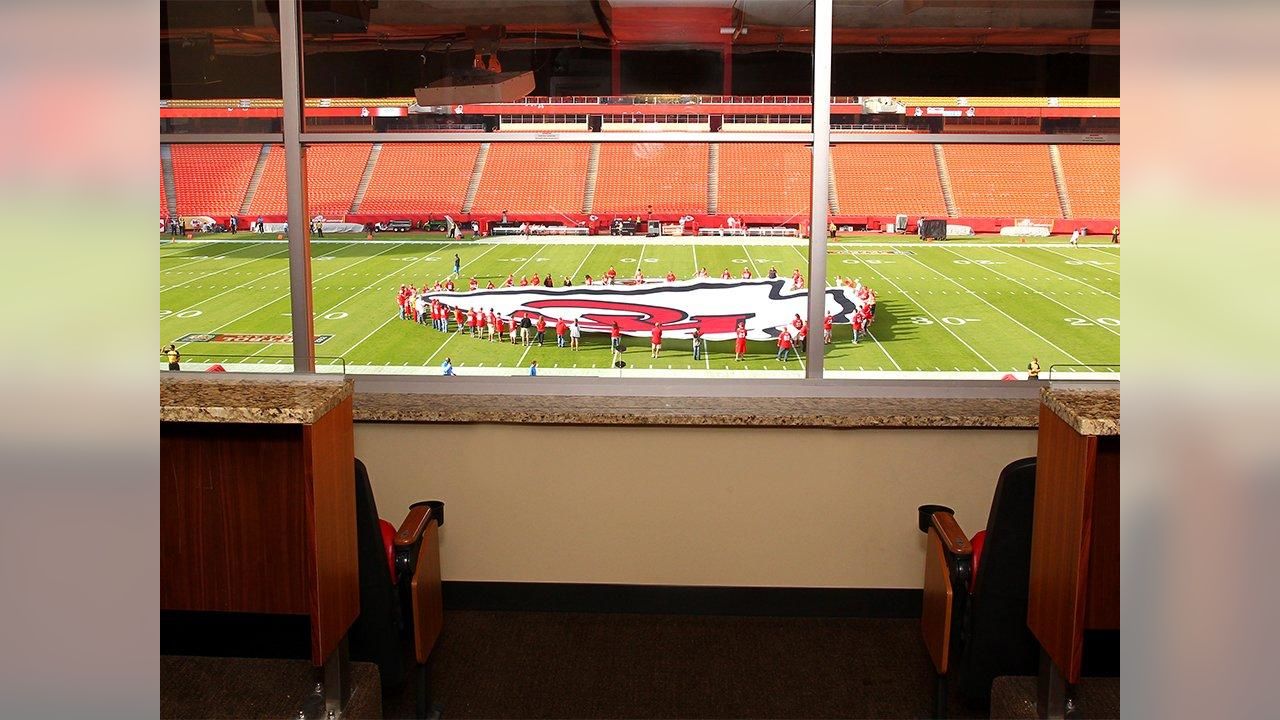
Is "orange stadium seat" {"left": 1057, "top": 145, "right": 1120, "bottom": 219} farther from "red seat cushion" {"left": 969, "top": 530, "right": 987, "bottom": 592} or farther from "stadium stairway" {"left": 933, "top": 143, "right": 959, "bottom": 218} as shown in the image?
"red seat cushion" {"left": 969, "top": 530, "right": 987, "bottom": 592}

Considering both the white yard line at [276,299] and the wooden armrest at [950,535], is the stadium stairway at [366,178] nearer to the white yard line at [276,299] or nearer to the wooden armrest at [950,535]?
the white yard line at [276,299]

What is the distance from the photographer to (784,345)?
439 centimetres

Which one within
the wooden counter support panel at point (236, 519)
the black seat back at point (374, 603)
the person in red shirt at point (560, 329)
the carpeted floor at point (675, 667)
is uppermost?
the person in red shirt at point (560, 329)

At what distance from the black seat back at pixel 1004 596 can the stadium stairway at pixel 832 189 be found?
4.95 ft

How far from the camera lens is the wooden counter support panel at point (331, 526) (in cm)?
221

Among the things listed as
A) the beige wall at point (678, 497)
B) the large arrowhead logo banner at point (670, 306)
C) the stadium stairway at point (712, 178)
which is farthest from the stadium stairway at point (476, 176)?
the beige wall at point (678, 497)

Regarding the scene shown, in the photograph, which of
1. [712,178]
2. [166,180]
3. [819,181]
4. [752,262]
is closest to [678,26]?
[712,178]

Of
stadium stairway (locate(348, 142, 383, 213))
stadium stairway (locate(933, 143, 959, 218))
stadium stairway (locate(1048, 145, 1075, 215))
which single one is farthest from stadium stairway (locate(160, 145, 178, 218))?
stadium stairway (locate(1048, 145, 1075, 215))

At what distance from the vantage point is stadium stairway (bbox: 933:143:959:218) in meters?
4.02

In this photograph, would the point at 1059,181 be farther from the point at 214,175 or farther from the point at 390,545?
the point at 214,175
